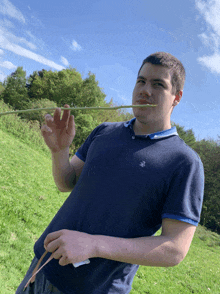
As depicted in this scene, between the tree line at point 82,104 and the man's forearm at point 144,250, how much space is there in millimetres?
16291

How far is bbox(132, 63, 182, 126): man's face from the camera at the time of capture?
1.44 meters

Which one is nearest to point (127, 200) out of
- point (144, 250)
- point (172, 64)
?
point (144, 250)

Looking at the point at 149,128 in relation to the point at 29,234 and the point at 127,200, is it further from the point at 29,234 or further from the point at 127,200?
the point at 29,234

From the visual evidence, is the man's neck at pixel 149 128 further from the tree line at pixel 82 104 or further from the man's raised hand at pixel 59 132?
the tree line at pixel 82 104

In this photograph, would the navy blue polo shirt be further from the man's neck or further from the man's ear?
the man's ear

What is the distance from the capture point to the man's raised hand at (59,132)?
140 cm

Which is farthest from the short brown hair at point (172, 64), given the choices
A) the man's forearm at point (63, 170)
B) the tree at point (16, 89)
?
the tree at point (16, 89)

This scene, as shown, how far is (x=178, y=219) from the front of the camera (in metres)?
1.11

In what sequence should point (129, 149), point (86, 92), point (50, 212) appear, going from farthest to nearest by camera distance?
point (86, 92) → point (50, 212) → point (129, 149)

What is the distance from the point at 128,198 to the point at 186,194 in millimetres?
305

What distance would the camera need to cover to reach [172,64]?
4.91 ft

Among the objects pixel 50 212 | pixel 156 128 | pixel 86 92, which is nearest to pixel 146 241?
pixel 156 128

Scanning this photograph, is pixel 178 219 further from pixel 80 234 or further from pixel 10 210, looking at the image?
pixel 10 210

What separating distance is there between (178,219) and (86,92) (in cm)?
2739
